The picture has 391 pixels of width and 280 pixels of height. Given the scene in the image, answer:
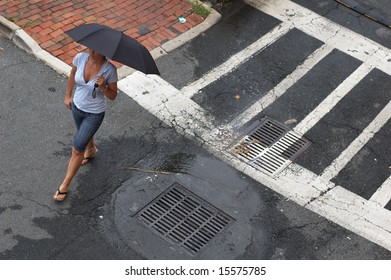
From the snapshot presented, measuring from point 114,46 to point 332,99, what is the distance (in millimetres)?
4007

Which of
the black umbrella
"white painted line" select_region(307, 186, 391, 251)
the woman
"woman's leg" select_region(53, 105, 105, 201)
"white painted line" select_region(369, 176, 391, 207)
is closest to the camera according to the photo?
the black umbrella

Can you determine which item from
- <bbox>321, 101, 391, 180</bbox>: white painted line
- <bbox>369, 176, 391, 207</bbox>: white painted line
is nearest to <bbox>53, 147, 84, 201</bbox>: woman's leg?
<bbox>321, 101, 391, 180</bbox>: white painted line

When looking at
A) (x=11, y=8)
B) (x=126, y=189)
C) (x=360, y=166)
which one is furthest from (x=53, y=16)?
(x=360, y=166)

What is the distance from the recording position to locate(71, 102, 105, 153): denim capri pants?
665cm

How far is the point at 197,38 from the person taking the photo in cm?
973

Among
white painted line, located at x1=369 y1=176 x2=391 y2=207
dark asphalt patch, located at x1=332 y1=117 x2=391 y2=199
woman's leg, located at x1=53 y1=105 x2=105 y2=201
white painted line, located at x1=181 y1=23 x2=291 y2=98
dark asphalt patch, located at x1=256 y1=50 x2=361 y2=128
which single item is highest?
woman's leg, located at x1=53 y1=105 x2=105 y2=201

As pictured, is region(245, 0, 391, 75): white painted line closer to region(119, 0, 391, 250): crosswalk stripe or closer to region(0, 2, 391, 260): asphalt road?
region(119, 0, 391, 250): crosswalk stripe

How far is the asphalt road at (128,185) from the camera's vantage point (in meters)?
6.73

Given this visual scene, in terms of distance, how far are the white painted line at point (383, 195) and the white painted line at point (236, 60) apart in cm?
284

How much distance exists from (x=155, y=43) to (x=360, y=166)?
3591 mm

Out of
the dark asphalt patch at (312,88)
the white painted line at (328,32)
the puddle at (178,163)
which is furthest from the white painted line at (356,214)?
the white painted line at (328,32)

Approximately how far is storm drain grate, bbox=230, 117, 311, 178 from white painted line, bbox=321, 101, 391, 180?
457mm

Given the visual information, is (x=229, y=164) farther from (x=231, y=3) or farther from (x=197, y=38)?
(x=231, y=3)

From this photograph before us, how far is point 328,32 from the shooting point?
10.2m
